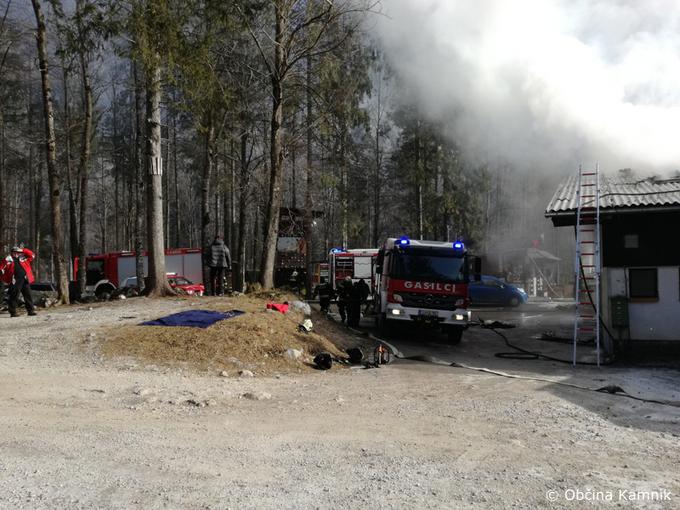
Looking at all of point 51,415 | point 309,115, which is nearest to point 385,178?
point 309,115

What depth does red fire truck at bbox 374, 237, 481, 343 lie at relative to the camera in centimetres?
1380

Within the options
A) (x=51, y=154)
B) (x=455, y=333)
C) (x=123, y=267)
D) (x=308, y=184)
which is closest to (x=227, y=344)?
(x=455, y=333)

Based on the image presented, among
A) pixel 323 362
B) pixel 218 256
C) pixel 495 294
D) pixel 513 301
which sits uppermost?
pixel 218 256

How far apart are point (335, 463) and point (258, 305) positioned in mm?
7976

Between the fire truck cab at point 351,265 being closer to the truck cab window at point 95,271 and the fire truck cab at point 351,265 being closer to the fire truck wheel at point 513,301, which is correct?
the fire truck wheel at point 513,301

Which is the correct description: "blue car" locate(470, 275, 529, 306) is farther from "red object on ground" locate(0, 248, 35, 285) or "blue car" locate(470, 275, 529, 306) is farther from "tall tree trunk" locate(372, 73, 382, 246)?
"red object on ground" locate(0, 248, 35, 285)

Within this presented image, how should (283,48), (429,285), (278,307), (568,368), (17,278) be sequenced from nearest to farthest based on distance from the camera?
(568,368) < (278,307) < (17,278) < (429,285) < (283,48)

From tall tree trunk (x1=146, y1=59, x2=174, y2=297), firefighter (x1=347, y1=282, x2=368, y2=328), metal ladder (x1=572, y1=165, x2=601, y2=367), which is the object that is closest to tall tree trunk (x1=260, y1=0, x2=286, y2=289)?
firefighter (x1=347, y1=282, x2=368, y2=328)

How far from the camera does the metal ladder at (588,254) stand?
11.3m

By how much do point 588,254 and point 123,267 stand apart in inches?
1006

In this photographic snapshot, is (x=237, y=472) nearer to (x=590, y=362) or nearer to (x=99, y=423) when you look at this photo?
(x=99, y=423)

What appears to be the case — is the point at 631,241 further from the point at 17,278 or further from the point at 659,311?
the point at 17,278

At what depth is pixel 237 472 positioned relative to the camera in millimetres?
4387

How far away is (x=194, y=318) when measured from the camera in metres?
10.4
